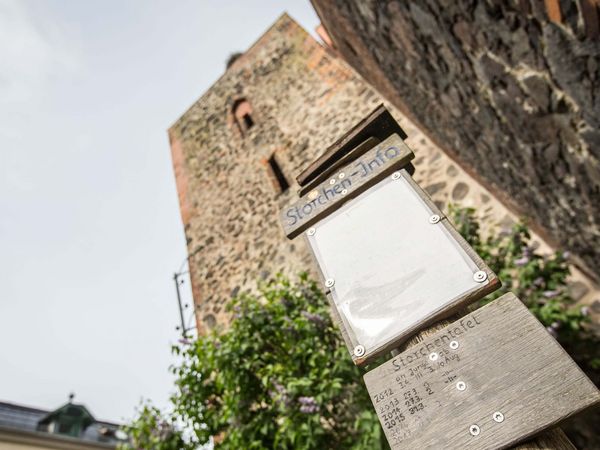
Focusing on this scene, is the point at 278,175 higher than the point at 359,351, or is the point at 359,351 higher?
the point at 278,175

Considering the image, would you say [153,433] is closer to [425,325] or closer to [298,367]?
[298,367]

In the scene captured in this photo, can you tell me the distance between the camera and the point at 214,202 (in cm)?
626

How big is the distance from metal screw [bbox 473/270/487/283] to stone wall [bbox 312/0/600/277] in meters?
0.79

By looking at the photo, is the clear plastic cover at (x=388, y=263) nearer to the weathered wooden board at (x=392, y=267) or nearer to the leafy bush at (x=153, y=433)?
the weathered wooden board at (x=392, y=267)

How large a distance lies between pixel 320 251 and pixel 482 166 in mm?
2554

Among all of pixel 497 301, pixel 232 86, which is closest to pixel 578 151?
pixel 497 301

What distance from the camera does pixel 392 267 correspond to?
3.75ft

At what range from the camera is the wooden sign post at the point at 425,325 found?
85 cm

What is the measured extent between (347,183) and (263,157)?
4597 mm

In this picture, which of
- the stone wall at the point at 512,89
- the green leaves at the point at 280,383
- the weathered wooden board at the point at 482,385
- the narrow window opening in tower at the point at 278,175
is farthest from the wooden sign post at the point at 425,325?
the narrow window opening in tower at the point at 278,175

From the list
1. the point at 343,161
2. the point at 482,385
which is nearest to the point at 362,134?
the point at 343,161

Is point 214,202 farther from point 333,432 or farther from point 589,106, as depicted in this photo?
point 589,106

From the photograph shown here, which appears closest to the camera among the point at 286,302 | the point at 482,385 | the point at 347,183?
the point at 482,385

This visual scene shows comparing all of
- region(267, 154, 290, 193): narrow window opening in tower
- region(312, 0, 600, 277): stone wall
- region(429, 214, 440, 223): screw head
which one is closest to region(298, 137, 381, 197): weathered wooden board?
region(429, 214, 440, 223): screw head
